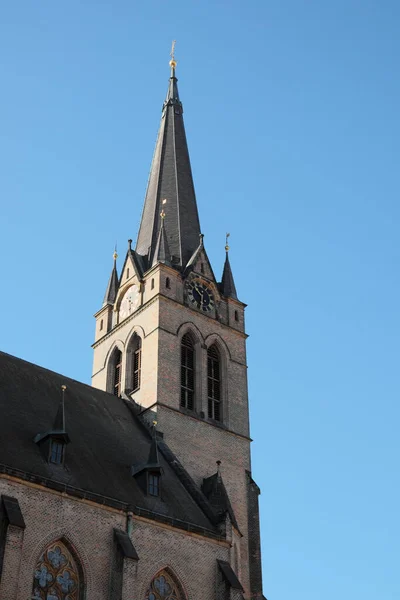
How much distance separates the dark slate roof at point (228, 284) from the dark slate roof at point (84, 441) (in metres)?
11.1

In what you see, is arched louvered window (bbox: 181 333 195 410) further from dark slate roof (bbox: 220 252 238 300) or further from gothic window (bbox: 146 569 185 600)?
gothic window (bbox: 146 569 185 600)

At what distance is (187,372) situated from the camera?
46969 mm

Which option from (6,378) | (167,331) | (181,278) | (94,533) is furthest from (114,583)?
(181,278)

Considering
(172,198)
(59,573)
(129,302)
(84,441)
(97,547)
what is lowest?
(59,573)

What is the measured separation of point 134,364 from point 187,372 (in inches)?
118

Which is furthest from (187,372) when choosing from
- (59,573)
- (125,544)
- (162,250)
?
(59,573)

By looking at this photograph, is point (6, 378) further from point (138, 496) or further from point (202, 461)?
point (202, 461)

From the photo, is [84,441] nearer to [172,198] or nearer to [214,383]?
[214,383]


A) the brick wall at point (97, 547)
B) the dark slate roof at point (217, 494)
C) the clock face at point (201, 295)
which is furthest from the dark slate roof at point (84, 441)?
the clock face at point (201, 295)

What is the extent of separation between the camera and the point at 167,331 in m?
46.7

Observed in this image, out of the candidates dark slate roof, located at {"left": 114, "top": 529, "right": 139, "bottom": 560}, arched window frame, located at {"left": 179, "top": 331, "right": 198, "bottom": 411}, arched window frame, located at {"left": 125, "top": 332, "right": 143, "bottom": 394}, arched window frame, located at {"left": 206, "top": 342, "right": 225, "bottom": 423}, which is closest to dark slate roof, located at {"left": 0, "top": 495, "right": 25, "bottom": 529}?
dark slate roof, located at {"left": 114, "top": 529, "right": 139, "bottom": 560}

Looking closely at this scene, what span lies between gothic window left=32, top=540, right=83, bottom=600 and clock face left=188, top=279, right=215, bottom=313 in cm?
2024

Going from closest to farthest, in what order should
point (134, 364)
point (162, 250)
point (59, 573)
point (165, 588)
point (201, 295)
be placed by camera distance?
1. point (59, 573)
2. point (165, 588)
3. point (134, 364)
4. point (162, 250)
5. point (201, 295)

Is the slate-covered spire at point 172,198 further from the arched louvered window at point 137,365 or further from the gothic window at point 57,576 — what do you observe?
the gothic window at point 57,576
